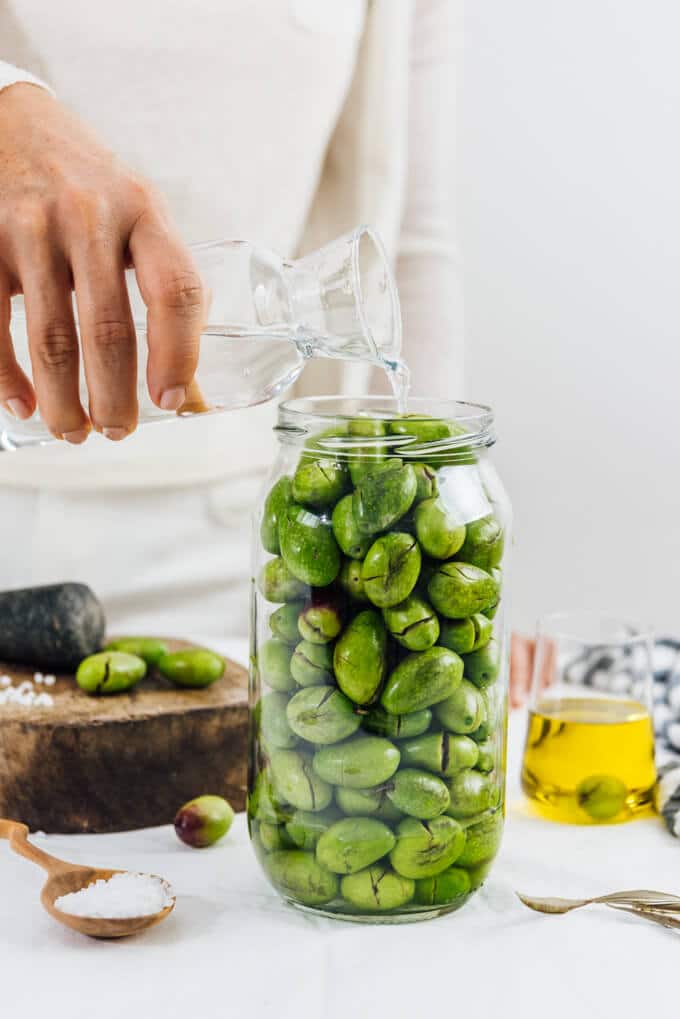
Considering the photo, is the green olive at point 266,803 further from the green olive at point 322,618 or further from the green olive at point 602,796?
the green olive at point 602,796

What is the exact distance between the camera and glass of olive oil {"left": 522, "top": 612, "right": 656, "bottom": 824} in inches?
32.3

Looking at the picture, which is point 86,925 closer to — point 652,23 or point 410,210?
point 410,210

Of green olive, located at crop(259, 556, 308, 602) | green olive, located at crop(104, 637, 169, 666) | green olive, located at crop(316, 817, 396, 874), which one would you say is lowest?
green olive, located at crop(316, 817, 396, 874)

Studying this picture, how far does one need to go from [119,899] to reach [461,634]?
9.5 inches

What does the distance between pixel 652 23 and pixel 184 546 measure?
1.30 meters

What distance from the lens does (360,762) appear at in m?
0.62

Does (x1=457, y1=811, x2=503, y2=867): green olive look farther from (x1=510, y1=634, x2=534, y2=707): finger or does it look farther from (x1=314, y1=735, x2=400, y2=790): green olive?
(x1=510, y1=634, x2=534, y2=707): finger

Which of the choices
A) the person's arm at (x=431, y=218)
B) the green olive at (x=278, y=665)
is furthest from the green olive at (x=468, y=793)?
the person's arm at (x=431, y=218)

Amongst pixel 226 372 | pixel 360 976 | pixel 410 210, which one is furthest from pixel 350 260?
pixel 410 210

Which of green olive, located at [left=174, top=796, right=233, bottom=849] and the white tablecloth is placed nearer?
the white tablecloth

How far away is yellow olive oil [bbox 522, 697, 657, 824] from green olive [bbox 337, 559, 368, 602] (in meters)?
0.27

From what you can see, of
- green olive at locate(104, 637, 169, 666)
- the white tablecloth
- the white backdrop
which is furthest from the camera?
the white backdrop

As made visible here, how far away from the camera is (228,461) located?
1280mm

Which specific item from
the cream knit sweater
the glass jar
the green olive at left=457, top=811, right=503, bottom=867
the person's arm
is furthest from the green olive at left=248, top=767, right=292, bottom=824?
the person's arm
